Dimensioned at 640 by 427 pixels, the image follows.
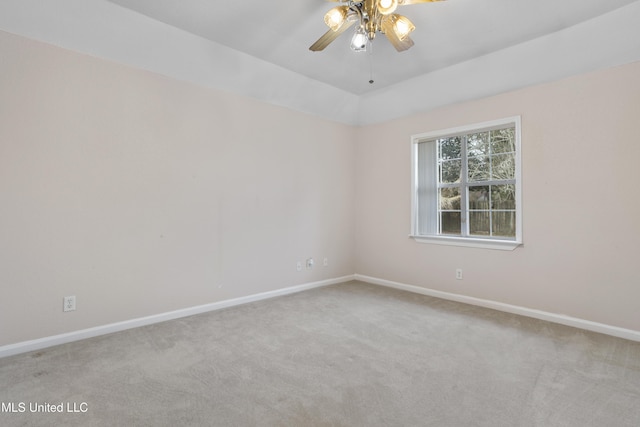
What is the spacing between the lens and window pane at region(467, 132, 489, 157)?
12.8 feet

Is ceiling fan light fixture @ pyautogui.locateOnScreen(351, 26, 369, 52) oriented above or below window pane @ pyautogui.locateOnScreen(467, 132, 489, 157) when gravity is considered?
above

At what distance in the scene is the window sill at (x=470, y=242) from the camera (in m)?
3.46

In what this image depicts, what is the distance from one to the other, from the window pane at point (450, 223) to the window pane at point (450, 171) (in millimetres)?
428

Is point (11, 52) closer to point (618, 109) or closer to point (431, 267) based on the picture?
point (431, 267)

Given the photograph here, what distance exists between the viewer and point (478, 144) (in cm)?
396

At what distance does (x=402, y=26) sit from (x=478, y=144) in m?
2.19

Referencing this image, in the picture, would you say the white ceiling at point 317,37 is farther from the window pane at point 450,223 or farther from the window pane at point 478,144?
the window pane at point 450,223

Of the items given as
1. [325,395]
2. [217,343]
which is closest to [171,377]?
[217,343]

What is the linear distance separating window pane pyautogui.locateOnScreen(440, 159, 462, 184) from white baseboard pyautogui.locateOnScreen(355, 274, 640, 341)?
1.43 m

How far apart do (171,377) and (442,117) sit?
385 centimetres

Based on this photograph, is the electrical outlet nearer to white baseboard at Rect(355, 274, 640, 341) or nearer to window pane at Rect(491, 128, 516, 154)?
white baseboard at Rect(355, 274, 640, 341)

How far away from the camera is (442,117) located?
401 cm

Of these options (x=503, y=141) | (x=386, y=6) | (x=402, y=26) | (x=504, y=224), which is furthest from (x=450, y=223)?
(x=386, y=6)

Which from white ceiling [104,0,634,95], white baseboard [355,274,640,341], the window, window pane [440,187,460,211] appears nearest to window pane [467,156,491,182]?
the window
